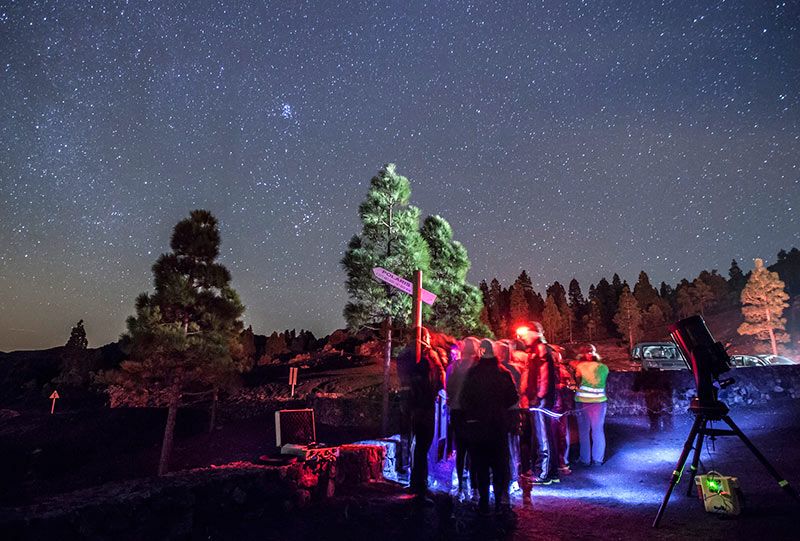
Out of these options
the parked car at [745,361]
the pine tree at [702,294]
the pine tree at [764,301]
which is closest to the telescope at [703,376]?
the parked car at [745,361]

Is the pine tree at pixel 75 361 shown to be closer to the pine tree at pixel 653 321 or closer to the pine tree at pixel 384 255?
the pine tree at pixel 384 255

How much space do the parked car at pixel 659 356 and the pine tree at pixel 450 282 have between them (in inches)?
421

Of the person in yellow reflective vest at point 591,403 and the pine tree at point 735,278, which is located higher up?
the pine tree at point 735,278

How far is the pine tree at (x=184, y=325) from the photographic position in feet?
54.0

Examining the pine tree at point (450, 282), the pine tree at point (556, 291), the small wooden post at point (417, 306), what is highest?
the pine tree at point (556, 291)

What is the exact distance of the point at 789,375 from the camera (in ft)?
48.6

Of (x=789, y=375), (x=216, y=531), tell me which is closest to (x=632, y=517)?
(x=216, y=531)

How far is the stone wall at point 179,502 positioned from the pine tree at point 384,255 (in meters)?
8.62

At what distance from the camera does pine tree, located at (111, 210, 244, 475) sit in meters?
16.5

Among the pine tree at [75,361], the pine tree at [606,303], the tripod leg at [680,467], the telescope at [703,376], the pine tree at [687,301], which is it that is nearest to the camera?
the tripod leg at [680,467]

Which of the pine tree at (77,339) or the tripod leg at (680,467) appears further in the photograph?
the pine tree at (77,339)

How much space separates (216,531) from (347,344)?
Answer: 6398cm

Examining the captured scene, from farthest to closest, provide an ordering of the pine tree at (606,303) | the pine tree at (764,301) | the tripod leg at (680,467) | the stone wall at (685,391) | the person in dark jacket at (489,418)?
the pine tree at (606,303)
the pine tree at (764,301)
the stone wall at (685,391)
the person in dark jacket at (489,418)
the tripod leg at (680,467)

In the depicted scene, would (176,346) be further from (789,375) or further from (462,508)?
(789,375)
